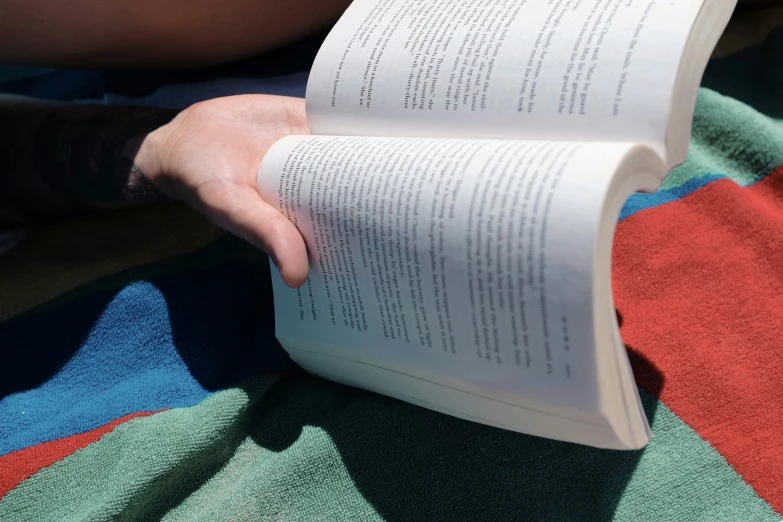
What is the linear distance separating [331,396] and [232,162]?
0.24m

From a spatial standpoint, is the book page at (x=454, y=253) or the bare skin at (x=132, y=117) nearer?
the book page at (x=454, y=253)

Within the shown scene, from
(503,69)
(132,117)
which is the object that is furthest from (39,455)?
(503,69)

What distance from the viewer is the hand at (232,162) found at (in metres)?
0.49

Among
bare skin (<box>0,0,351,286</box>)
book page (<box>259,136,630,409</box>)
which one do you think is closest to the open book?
book page (<box>259,136,630,409</box>)

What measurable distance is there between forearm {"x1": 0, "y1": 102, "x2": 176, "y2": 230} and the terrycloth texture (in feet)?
0.14

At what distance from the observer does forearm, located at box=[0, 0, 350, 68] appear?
0.66m

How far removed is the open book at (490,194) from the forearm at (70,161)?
0.89 ft

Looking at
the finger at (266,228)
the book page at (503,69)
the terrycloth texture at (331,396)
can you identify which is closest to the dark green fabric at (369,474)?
the terrycloth texture at (331,396)

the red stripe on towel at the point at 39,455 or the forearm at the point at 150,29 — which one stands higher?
the forearm at the point at 150,29

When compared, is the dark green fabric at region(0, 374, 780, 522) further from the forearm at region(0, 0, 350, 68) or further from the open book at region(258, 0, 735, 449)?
the forearm at region(0, 0, 350, 68)

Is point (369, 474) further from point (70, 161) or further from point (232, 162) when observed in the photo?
point (70, 161)

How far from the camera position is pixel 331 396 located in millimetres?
565

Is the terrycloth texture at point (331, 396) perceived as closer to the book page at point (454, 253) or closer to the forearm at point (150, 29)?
the book page at point (454, 253)

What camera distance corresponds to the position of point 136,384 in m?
0.61
